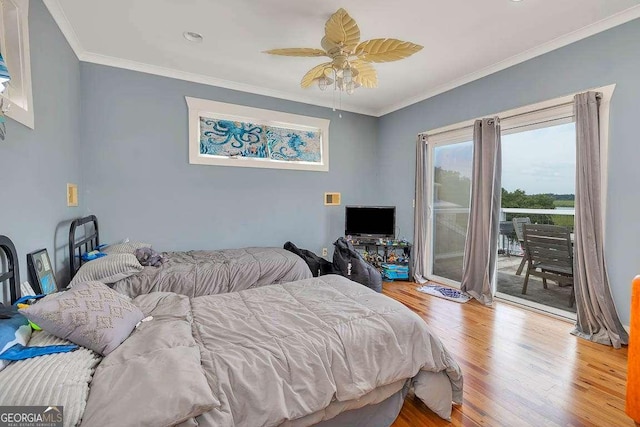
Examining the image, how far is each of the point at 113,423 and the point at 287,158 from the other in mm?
3709

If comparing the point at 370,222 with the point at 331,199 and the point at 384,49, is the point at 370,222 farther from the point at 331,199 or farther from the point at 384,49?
the point at 384,49

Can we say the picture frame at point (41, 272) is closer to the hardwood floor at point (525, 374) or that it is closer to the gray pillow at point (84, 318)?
the gray pillow at point (84, 318)

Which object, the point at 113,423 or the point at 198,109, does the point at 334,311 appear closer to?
the point at 113,423

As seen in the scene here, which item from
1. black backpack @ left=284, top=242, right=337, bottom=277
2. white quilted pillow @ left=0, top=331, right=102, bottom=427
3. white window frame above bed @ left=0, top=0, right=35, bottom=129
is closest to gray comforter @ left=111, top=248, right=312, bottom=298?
black backpack @ left=284, top=242, right=337, bottom=277

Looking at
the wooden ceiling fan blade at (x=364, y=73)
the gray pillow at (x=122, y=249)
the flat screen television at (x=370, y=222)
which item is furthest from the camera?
the flat screen television at (x=370, y=222)

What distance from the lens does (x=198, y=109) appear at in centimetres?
361

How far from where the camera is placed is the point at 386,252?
179 inches

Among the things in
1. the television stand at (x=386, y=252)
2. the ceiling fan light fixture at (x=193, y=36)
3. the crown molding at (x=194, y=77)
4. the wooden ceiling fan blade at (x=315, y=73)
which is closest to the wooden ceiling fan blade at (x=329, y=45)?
the wooden ceiling fan blade at (x=315, y=73)

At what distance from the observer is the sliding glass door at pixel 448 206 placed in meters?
3.87

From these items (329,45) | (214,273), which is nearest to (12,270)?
(214,273)

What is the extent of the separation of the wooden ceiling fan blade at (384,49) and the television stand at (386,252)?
2.69 m

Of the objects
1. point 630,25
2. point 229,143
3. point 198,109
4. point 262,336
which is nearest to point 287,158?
point 229,143

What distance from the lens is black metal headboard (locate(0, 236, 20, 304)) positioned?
4.85 feet

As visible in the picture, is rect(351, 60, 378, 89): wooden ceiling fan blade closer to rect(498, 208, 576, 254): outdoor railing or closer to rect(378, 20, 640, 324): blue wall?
rect(378, 20, 640, 324): blue wall
